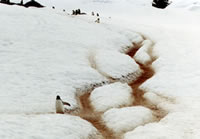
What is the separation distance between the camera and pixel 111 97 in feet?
90.1

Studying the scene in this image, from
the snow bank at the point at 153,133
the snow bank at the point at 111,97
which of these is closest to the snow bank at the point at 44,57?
the snow bank at the point at 111,97

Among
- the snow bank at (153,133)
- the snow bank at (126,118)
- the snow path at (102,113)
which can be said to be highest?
the snow bank at (153,133)

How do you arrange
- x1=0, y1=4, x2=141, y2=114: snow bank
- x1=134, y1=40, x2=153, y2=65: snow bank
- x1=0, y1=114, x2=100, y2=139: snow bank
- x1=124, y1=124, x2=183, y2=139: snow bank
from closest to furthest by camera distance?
x1=0, y1=114, x2=100, y2=139: snow bank, x1=124, y1=124, x2=183, y2=139: snow bank, x1=0, y1=4, x2=141, y2=114: snow bank, x1=134, y1=40, x2=153, y2=65: snow bank

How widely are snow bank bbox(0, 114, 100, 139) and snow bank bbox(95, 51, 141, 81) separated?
1445 centimetres

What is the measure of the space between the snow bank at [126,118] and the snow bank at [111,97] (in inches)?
76.5

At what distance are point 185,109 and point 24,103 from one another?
1402cm

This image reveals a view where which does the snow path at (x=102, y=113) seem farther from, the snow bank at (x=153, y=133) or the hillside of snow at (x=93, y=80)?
the snow bank at (x=153, y=133)

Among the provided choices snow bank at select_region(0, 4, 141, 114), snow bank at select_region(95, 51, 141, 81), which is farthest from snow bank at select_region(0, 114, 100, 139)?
snow bank at select_region(95, 51, 141, 81)

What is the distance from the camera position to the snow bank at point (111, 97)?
2623cm

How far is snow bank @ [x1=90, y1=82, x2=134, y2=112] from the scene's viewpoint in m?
26.2

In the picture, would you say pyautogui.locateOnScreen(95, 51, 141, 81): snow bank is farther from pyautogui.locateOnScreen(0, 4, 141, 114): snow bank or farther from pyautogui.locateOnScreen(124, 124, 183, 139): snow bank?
pyautogui.locateOnScreen(124, 124, 183, 139): snow bank

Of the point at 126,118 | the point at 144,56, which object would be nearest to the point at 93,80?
the point at 126,118

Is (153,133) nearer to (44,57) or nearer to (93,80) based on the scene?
(93,80)

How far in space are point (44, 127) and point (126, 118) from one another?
6766 millimetres
